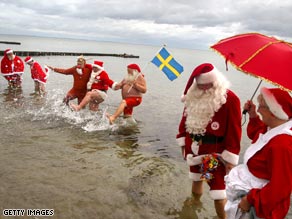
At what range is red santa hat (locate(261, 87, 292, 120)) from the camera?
2.68 meters

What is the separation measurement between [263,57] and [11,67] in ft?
47.6

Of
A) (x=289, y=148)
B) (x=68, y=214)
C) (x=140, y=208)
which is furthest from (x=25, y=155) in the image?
(x=289, y=148)

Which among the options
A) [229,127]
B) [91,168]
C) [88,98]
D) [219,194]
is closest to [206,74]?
[229,127]

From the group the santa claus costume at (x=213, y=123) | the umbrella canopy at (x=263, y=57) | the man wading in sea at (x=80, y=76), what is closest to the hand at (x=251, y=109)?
the santa claus costume at (x=213, y=123)

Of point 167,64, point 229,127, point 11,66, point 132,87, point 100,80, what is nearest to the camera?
point 229,127

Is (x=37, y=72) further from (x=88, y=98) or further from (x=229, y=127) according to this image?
(x=229, y=127)

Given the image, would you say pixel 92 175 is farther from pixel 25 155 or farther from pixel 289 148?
pixel 289 148

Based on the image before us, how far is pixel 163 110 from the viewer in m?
14.2

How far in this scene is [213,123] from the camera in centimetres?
391

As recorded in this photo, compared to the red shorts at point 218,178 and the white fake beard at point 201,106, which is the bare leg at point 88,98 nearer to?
the white fake beard at point 201,106

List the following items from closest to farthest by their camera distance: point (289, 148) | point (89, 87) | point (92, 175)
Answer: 1. point (289, 148)
2. point (92, 175)
3. point (89, 87)

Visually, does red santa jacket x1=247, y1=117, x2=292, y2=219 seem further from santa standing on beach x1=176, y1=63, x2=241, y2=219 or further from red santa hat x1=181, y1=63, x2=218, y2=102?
red santa hat x1=181, y1=63, x2=218, y2=102

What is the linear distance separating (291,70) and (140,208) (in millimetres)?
3216

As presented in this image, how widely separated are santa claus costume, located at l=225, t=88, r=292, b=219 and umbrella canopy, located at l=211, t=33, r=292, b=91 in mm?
222
